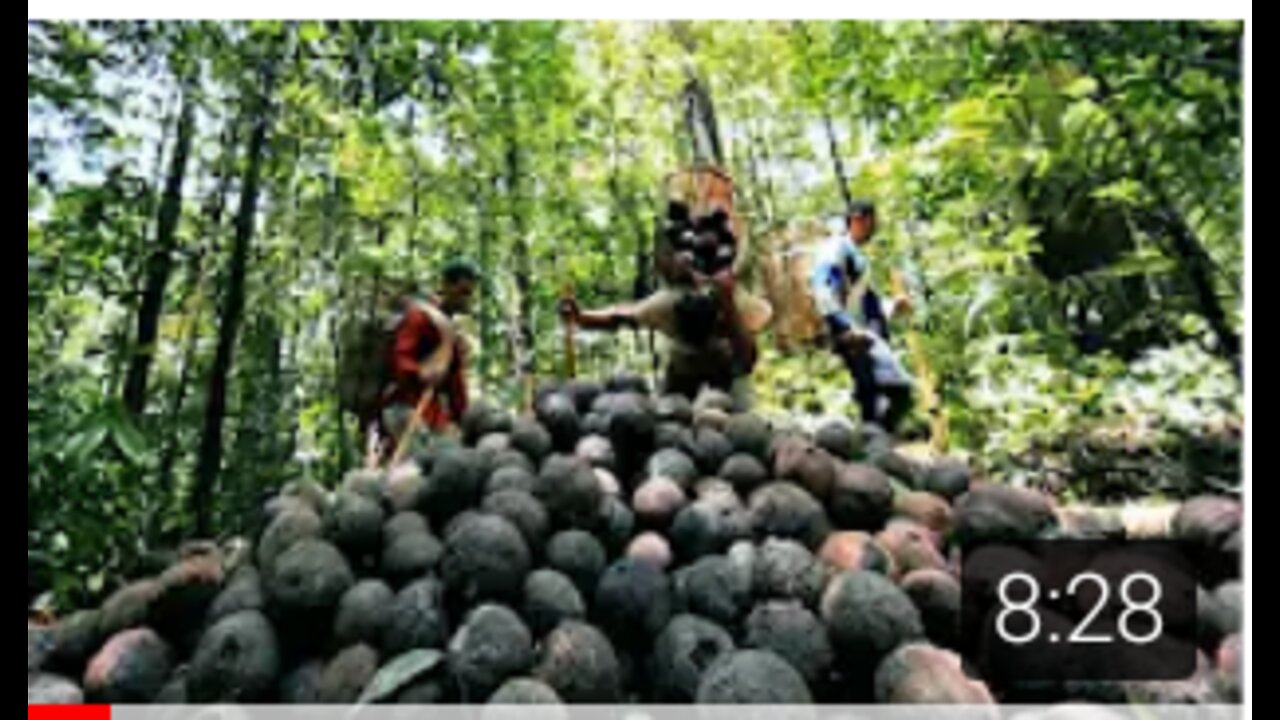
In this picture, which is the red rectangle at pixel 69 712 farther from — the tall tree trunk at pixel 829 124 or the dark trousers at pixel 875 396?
the tall tree trunk at pixel 829 124

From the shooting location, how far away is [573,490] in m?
2.08

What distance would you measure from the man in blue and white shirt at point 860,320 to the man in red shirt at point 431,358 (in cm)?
124

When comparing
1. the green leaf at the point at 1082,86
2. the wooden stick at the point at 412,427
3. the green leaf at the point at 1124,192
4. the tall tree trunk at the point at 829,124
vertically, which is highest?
the tall tree trunk at the point at 829,124

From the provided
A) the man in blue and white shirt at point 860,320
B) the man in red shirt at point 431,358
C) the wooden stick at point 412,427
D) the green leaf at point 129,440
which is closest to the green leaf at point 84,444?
the green leaf at point 129,440

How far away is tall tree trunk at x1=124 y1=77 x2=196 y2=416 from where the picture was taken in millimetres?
2562

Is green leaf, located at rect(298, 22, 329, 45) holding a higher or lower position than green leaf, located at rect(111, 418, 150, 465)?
higher

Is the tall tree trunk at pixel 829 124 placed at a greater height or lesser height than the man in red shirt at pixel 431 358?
greater

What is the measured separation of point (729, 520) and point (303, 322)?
2040 mm

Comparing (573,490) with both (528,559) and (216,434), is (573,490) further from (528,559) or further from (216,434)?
(216,434)

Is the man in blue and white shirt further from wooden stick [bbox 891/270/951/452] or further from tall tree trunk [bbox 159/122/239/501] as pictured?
tall tree trunk [bbox 159/122/239/501]

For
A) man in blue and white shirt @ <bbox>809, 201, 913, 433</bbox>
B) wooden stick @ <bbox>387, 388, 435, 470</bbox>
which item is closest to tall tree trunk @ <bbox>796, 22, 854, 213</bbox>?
man in blue and white shirt @ <bbox>809, 201, 913, 433</bbox>

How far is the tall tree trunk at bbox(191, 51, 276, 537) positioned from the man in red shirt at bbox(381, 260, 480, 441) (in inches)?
19.4

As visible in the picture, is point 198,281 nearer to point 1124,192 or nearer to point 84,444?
point 84,444

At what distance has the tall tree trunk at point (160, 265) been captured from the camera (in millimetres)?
2562
